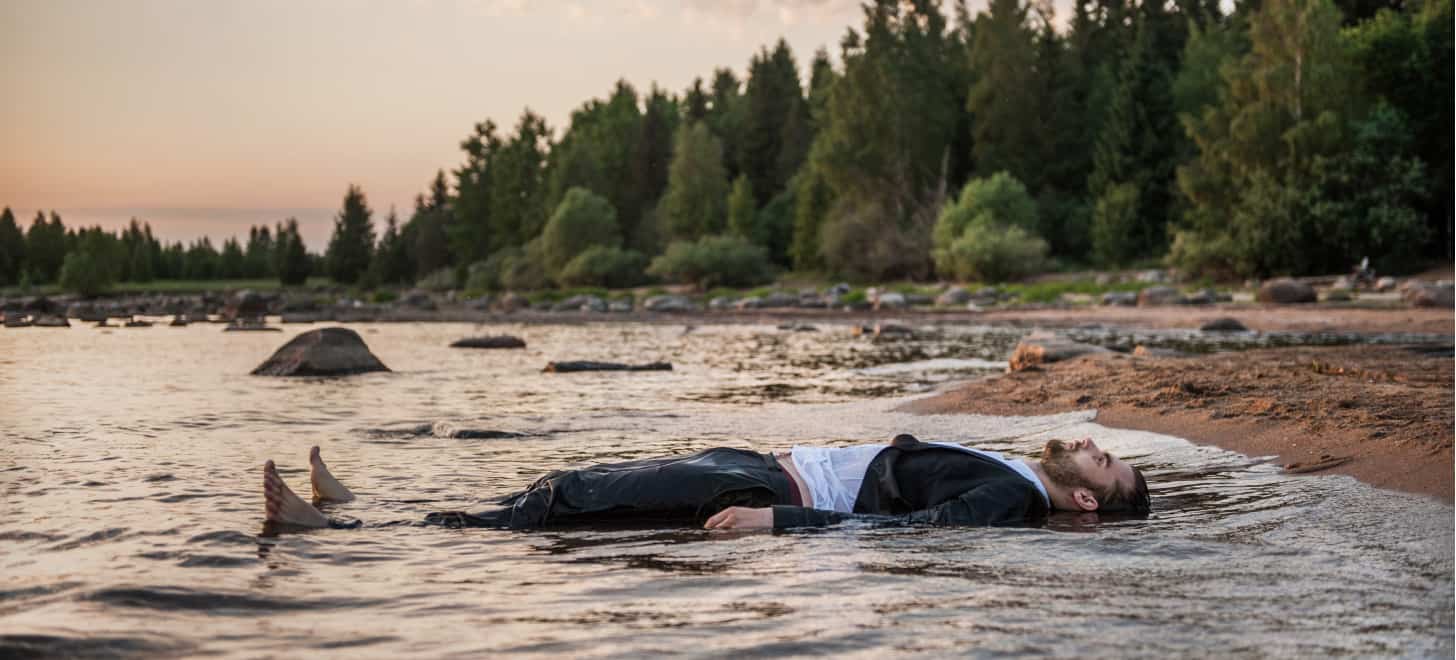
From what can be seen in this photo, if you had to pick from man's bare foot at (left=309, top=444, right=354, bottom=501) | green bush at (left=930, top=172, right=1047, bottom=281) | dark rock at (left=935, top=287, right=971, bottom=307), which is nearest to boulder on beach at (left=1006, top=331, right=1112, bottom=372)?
man's bare foot at (left=309, top=444, right=354, bottom=501)

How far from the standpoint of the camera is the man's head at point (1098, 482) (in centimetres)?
622

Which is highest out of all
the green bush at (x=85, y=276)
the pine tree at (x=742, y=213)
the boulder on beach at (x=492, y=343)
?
the pine tree at (x=742, y=213)

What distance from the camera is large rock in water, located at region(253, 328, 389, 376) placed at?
700 inches

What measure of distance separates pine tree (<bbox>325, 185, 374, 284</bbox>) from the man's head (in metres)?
124

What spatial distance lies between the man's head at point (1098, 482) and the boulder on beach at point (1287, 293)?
31522mm

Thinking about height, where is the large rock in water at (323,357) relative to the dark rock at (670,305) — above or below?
below

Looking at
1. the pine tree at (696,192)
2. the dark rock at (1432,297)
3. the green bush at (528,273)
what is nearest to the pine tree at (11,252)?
the green bush at (528,273)

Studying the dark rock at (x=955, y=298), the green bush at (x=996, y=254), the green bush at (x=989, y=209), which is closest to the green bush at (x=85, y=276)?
the green bush at (x=989, y=209)

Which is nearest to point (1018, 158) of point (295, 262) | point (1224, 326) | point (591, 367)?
point (1224, 326)

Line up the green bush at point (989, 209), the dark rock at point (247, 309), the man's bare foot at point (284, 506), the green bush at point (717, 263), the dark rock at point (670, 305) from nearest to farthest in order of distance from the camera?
1. the man's bare foot at point (284, 506)
2. the dark rock at point (247, 309)
3. the dark rock at point (670, 305)
4. the green bush at point (989, 209)
5. the green bush at point (717, 263)

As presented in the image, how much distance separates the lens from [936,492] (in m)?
6.10

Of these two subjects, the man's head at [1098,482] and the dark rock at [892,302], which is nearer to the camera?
the man's head at [1098,482]

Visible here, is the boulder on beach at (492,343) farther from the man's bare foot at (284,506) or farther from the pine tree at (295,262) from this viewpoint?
the pine tree at (295,262)

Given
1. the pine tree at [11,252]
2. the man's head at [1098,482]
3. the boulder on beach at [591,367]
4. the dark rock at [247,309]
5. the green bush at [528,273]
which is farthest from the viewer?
the pine tree at [11,252]
